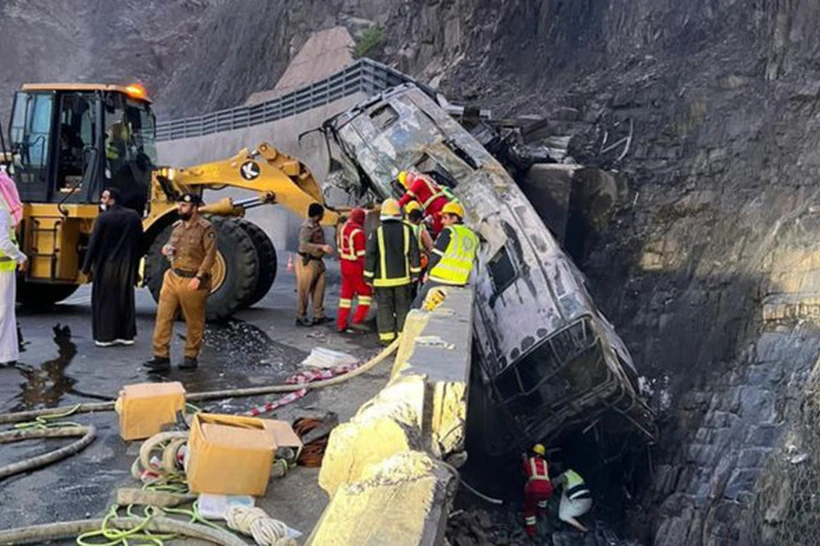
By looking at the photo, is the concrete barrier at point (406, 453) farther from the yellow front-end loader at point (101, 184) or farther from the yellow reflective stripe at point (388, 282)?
the yellow front-end loader at point (101, 184)

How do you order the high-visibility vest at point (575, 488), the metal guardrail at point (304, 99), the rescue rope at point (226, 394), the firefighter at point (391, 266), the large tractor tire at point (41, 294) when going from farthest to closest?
the metal guardrail at point (304, 99), the large tractor tire at point (41, 294), the high-visibility vest at point (575, 488), the firefighter at point (391, 266), the rescue rope at point (226, 394)

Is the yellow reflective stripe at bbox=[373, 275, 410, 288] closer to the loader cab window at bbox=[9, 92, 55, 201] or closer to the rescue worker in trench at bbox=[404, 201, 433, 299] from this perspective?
the rescue worker in trench at bbox=[404, 201, 433, 299]

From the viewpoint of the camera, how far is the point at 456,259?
6.97 meters

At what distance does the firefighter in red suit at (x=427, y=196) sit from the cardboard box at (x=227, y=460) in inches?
199

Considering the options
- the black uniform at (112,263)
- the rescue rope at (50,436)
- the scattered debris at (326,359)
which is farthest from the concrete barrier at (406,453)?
the black uniform at (112,263)

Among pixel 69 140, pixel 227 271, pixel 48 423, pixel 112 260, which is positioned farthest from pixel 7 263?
pixel 69 140

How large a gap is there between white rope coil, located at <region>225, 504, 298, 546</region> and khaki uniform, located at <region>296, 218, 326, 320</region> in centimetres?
580

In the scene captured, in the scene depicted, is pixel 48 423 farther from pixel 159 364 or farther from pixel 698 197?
pixel 698 197

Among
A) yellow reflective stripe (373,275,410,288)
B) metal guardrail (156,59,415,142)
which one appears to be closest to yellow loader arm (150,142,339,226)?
yellow reflective stripe (373,275,410,288)

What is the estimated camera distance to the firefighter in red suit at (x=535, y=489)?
7863 millimetres

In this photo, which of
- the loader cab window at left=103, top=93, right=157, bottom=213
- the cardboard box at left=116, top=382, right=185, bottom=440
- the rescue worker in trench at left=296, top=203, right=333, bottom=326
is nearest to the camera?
the cardboard box at left=116, top=382, right=185, bottom=440

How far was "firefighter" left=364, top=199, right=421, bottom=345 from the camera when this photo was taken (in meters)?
8.02

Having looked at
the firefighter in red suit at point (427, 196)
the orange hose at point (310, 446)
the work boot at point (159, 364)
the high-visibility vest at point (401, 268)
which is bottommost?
the work boot at point (159, 364)

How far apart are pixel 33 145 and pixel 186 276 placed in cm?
398
